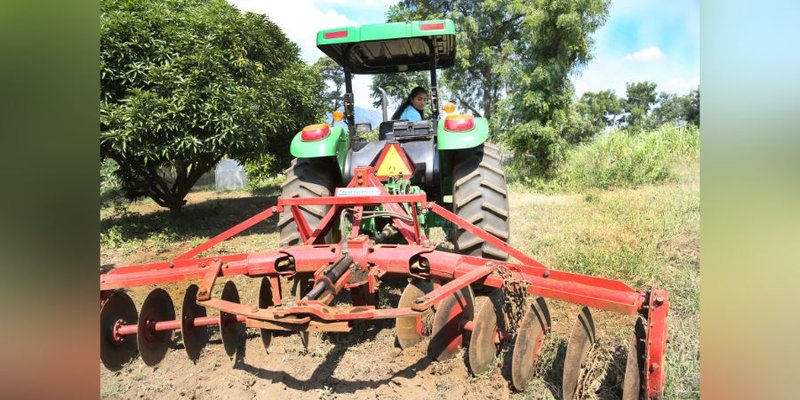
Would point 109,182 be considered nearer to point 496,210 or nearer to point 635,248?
point 496,210

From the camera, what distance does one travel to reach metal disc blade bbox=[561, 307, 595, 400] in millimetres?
2035

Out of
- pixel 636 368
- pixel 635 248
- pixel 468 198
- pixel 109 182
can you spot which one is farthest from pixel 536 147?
pixel 636 368

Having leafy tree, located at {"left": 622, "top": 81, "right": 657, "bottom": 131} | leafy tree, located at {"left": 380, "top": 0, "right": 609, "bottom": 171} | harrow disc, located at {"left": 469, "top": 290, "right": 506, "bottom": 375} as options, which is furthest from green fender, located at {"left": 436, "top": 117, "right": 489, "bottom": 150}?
leafy tree, located at {"left": 622, "top": 81, "right": 657, "bottom": 131}

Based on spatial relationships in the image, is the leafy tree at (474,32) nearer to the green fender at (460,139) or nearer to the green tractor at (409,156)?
the green tractor at (409,156)

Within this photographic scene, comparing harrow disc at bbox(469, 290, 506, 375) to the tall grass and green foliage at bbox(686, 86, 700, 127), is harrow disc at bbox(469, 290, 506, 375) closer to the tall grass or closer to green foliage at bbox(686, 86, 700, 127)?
green foliage at bbox(686, 86, 700, 127)

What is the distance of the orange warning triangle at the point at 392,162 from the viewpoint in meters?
3.65

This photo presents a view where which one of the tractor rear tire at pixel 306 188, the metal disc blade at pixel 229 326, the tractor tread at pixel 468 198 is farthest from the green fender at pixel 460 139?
the metal disc blade at pixel 229 326

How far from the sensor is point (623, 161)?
1079 cm

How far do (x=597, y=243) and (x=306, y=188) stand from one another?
10.8ft

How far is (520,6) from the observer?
46.9ft

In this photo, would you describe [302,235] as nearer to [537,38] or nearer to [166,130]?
[166,130]

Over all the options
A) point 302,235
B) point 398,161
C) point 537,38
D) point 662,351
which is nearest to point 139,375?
point 302,235

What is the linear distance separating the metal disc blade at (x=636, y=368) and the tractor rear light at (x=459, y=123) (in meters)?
1.95
